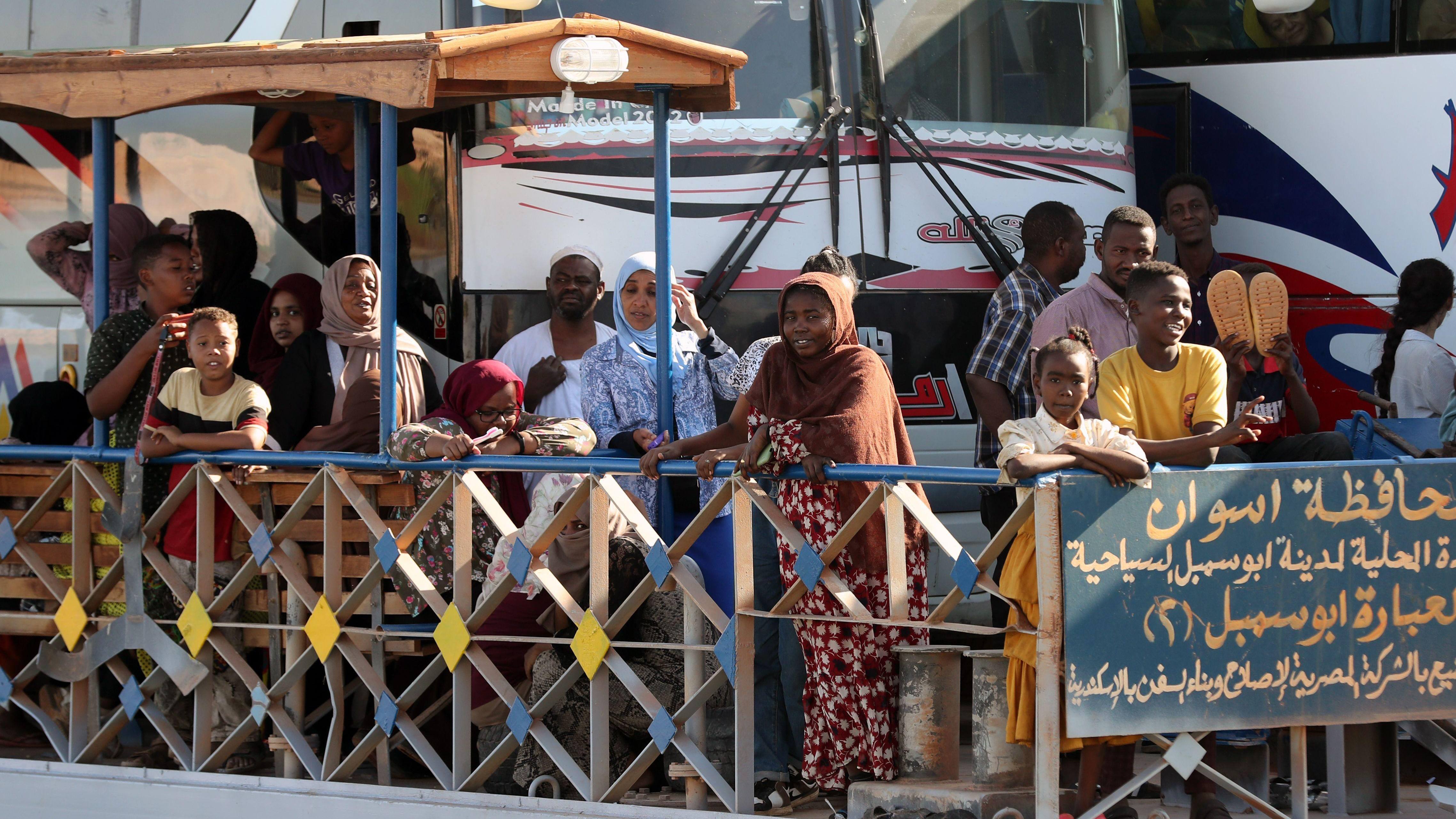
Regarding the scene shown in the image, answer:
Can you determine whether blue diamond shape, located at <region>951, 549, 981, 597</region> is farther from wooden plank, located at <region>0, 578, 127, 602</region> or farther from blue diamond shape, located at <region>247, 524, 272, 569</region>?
wooden plank, located at <region>0, 578, 127, 602</region>

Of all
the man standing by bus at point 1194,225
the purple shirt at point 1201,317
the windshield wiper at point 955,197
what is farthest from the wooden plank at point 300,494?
the man standing by bus at point 1194,225

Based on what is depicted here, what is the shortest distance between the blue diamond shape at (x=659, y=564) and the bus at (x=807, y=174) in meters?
1.69

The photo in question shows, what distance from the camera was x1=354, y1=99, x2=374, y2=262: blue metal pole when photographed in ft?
19.0

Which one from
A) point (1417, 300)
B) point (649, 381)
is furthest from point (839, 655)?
point (1417, 300)

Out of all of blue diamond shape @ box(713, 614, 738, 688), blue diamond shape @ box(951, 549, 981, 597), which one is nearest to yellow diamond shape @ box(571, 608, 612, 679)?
blue diamond shape @ box(713, 614, 738, 688)

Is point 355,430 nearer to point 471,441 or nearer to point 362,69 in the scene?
point 471,441

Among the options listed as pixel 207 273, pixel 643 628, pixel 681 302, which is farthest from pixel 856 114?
pixel 207 273

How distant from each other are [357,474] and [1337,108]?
5078 millimetres

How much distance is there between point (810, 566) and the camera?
13.5 ft

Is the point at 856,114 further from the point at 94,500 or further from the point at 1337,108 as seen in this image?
the point at 94,500

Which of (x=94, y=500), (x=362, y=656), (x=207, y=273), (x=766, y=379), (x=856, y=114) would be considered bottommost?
(x=362, y=656)

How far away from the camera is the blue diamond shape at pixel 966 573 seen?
152 inches

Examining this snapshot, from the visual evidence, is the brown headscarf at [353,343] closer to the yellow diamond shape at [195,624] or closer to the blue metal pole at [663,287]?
the yellow diamond shape at [195,624]

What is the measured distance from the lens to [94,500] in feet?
17.6
